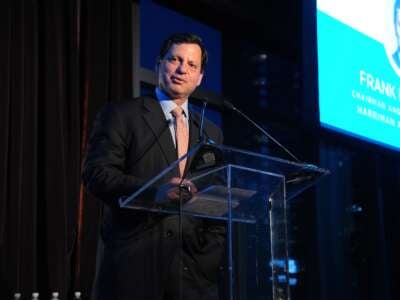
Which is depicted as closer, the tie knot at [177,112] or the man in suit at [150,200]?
the man in suit at [150,200]

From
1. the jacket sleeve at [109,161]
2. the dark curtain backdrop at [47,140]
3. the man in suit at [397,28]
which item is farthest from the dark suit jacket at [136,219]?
the man in suit at [397,28]

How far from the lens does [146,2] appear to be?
4.19m

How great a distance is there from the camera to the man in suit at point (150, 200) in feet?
6.00

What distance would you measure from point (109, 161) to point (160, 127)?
205 millimetres

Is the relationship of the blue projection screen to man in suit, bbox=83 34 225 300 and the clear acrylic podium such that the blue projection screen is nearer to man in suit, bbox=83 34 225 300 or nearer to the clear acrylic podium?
man in suit, bbox=83 34 225 300

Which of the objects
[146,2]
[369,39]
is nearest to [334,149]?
[369,39]

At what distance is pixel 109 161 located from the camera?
1921 mm

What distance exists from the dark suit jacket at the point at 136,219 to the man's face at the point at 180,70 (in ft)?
0.23

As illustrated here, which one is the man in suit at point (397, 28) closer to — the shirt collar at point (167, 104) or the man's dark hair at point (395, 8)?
the man's dark hair at point (395, 8)

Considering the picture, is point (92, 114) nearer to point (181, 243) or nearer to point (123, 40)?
point (123, 40)

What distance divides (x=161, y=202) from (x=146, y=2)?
2671 mm

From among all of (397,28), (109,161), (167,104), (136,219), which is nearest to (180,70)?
(167,104)

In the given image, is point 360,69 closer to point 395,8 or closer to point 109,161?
point 395,8

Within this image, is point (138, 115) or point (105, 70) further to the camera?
point (105, 70)
